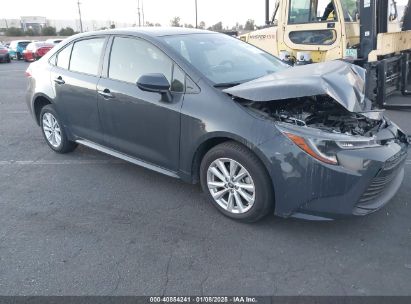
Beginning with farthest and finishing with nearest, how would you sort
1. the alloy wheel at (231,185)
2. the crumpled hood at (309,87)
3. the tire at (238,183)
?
1. the alloy wheel at (231,185)
2. the tire at (238,183)
3. the crumpled hood at (309,87)

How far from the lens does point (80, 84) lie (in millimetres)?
4652

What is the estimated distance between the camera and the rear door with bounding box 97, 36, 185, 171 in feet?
12.3

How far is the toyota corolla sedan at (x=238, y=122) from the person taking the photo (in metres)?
3.00

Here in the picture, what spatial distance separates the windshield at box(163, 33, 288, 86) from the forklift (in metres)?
3.31

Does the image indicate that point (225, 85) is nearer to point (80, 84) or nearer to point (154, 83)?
point (154, 83)

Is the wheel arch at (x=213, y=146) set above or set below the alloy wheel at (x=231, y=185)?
above

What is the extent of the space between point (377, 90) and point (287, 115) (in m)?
4.91

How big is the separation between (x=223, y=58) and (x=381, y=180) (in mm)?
1987

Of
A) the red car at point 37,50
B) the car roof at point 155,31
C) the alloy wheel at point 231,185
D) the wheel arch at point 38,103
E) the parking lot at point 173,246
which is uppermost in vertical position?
the red car at point 37,50

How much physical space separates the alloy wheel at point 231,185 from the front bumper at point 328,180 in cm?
29

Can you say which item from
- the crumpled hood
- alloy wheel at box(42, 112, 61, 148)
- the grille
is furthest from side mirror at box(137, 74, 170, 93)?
alloy wheel at box(42, 112, 61, 148)

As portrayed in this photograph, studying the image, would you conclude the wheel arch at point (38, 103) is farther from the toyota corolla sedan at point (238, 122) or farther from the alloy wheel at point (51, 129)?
the toyota corolla sedan at point (238, 122)

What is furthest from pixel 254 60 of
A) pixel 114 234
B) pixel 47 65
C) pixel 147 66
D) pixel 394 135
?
pixel 47 65

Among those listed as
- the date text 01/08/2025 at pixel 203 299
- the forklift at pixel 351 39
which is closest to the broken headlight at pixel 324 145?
the date text 01/08/2025 at pixel 203 299
